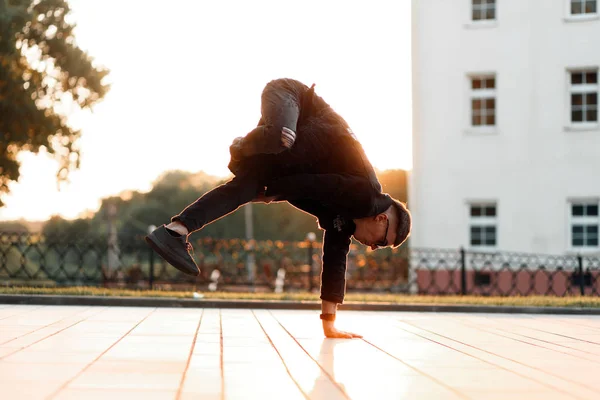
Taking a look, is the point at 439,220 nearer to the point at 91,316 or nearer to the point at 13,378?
the point at 91,316

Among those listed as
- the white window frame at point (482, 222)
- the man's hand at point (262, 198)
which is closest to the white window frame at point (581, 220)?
the white window frame at point (482, 222)

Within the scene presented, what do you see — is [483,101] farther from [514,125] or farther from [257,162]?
[257,162]

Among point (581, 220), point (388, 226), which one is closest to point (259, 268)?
point (581, 220)

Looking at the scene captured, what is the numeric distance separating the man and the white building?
20.3 meters

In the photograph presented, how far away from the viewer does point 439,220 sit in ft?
84.0

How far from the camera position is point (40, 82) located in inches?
912

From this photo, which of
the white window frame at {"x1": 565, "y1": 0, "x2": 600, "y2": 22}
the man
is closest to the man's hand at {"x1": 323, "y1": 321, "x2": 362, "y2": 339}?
the man

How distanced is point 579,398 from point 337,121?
2.31 m

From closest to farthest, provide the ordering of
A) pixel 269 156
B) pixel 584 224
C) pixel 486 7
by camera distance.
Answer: pixel 269 156
pixel 584 224
pixel 486 7

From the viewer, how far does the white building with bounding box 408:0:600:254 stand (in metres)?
25.3

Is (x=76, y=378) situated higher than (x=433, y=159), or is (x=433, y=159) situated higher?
(x=433, y=159)

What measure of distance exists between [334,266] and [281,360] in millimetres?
1496

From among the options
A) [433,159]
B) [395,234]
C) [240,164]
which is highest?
[433,159]

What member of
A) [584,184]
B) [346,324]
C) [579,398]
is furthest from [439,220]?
[579,398]
